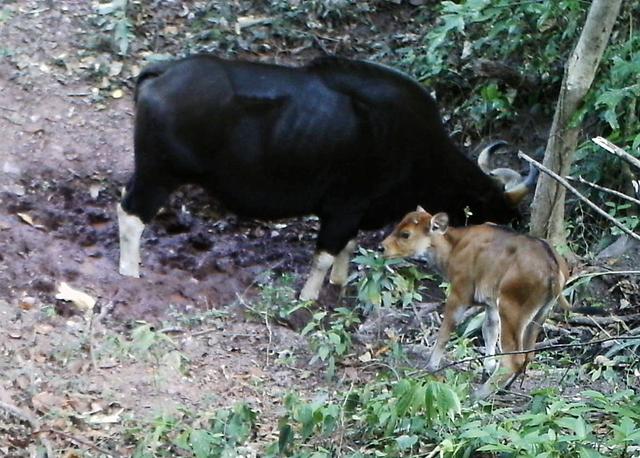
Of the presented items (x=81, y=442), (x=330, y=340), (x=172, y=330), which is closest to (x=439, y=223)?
(x=330, y=340)

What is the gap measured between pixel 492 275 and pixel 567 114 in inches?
75.3

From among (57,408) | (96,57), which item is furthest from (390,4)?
(57,408)

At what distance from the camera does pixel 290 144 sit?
8.70 metres

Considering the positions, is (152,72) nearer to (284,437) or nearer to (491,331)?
(491,331)

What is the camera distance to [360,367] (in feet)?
24.7

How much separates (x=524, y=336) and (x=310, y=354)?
4.69 ft

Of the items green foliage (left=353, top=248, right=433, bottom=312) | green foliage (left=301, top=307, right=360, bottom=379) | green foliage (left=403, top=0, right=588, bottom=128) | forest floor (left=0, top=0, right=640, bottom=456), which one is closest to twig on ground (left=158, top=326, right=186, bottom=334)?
forest floor (left=0, top=0, right=640, bottom=456)

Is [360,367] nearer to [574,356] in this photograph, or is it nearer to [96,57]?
[574,356]

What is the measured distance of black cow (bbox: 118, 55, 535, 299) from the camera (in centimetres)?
845

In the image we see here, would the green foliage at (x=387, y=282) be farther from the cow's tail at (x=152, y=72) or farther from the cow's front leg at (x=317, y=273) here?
the cow's tail at (x=152, y=72)

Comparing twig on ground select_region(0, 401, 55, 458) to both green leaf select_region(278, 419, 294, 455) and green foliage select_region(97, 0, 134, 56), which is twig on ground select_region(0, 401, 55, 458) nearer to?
green leaf select_region(278, 419, 294, 455)

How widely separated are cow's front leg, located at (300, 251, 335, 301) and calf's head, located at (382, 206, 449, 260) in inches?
52.0

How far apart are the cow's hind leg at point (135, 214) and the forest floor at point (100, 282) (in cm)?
15

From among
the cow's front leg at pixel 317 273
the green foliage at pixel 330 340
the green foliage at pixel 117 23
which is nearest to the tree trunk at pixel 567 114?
the cow's front leg at pixel 317 273
